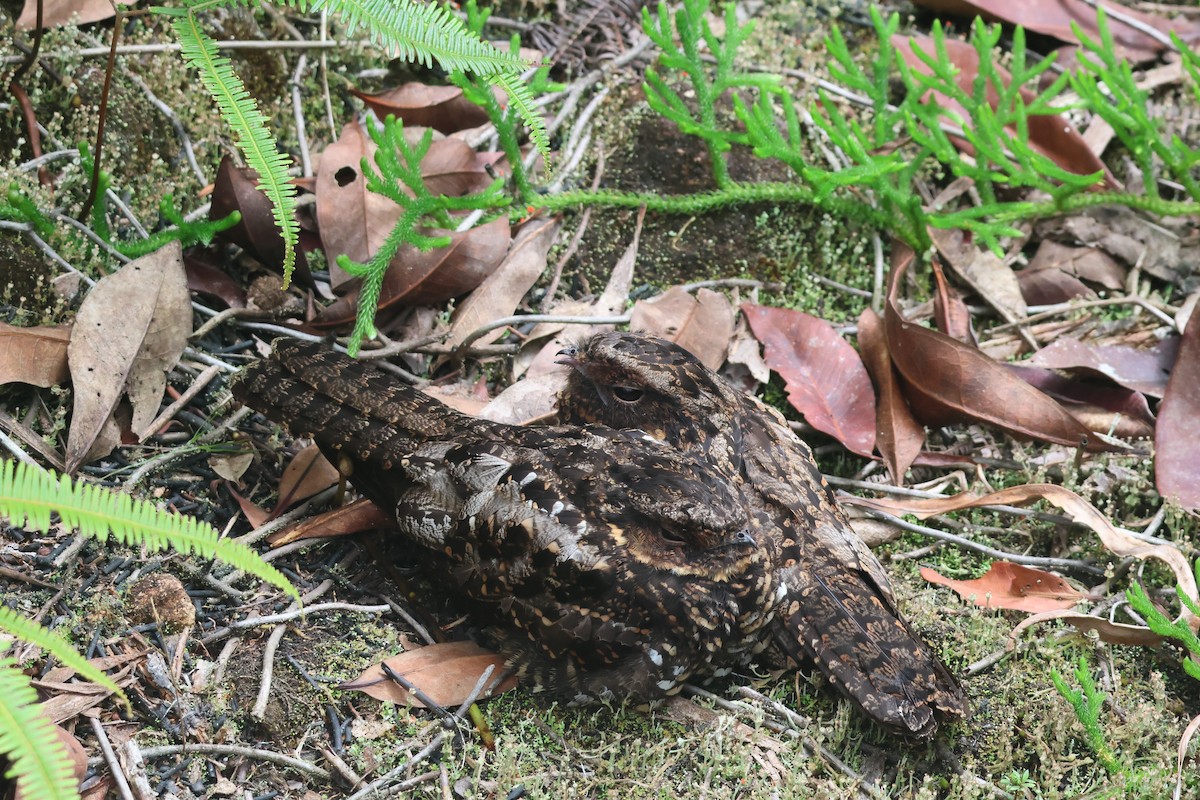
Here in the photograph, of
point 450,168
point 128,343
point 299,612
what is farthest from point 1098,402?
point 128,343

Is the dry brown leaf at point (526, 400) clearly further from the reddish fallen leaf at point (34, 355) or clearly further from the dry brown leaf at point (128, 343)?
the reddish fallen leaf at point (34, 355)

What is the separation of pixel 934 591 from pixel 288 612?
6.74 feet

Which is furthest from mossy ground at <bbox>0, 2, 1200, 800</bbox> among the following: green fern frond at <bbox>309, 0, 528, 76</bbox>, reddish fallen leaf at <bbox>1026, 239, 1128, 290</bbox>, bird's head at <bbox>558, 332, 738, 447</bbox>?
green fern frond at <bbox>309, 0, 528, 76</bbox>

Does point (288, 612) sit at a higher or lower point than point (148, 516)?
lower

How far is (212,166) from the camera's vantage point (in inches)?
165

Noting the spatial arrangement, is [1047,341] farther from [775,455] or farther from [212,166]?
[212,166]

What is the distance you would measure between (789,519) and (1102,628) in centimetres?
104

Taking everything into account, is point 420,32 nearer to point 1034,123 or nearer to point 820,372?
point 820,372

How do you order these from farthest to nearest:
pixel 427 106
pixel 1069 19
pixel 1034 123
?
pixel 1069 19 → pixel 1034 123 → pixel 427 106

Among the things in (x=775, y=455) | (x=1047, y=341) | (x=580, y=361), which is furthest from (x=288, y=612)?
(x=1047, y=341)

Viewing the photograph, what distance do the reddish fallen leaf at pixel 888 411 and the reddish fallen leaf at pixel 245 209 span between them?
2213mm

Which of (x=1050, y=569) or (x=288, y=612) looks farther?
(x=1050, y=569)

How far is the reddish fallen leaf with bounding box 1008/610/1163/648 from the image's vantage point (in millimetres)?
3480

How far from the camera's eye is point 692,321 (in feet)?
14.0
